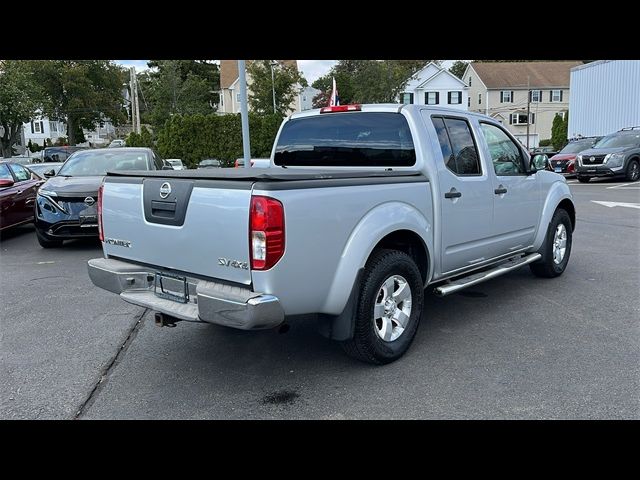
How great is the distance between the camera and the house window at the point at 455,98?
57.8 metres

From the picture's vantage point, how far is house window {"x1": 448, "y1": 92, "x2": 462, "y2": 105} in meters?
57.8

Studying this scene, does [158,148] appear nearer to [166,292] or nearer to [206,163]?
[206,163]

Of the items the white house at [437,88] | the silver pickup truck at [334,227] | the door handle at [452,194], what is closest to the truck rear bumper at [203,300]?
the silver pickup truck at [334,227]

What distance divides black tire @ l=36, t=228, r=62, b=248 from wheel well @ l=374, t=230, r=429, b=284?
6.57 m

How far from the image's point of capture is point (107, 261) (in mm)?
4289

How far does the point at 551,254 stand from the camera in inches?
254

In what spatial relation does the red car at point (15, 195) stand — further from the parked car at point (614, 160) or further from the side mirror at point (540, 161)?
→ the parked car at point (614, 160)

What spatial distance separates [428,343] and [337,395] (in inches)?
48.7

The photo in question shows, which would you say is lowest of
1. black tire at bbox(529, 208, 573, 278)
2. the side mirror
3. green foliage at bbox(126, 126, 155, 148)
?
black tire at bbox(529, 208, 573, 278)

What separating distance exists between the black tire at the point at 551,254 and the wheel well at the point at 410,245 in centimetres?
242

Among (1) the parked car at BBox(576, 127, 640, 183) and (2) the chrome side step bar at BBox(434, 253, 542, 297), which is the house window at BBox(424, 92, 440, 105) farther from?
(2) the chrome side step bar at BBox(434, 253, 542, 297)

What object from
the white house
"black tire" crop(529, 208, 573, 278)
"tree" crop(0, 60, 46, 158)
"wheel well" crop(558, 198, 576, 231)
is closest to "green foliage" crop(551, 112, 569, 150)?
the white house

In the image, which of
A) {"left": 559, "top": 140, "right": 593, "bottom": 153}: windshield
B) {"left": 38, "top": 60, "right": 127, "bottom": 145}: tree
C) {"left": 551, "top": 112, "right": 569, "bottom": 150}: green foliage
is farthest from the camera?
{"left": 38, "top": 60, "right": 127, "bottom": 145}: tree
